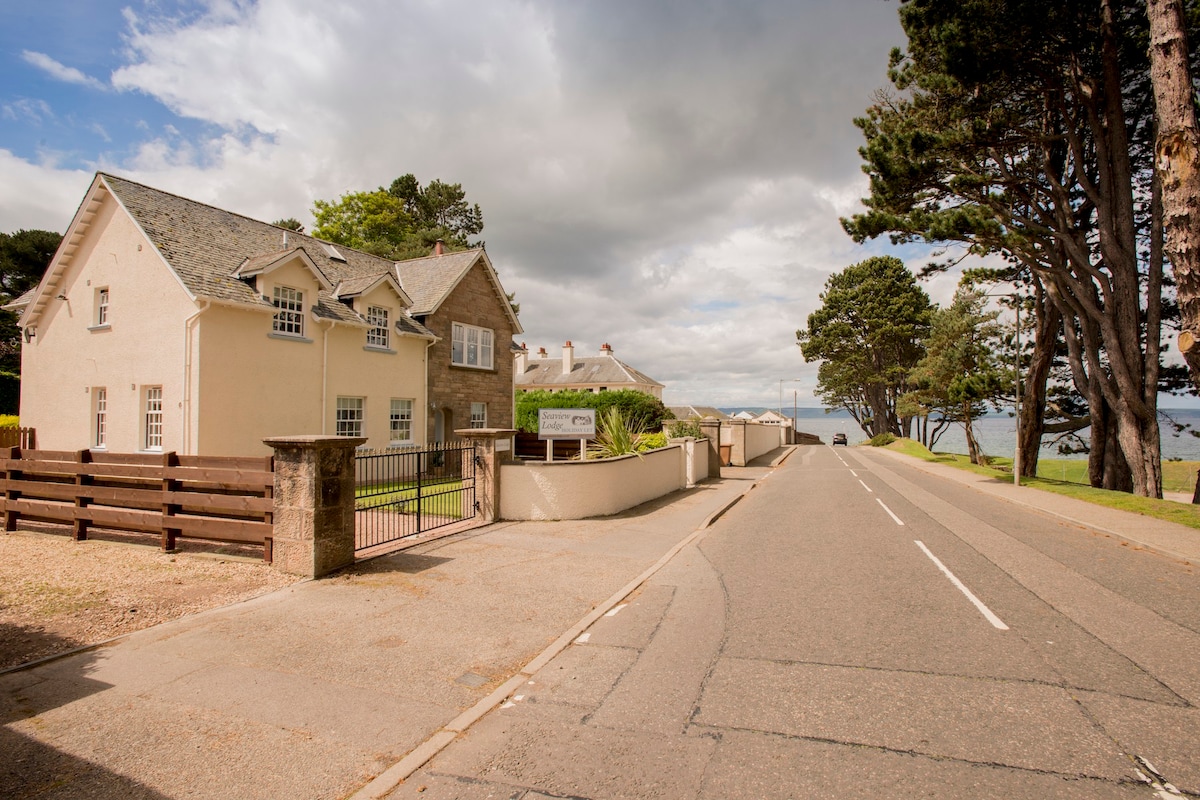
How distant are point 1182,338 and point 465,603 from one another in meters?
15.7

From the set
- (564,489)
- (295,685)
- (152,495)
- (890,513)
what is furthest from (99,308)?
(890,513)

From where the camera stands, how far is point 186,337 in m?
15.7

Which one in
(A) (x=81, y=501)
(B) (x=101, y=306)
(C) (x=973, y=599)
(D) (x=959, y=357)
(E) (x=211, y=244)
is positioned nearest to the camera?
(C) (x=973, y=599)

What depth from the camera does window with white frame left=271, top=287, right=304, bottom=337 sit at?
1791 centimetres

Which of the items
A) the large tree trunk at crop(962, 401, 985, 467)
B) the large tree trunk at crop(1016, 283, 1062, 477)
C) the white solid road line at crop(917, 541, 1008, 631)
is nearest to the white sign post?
the white solid road line at crop(917, 541, 1008, 631)

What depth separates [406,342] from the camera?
2245cm

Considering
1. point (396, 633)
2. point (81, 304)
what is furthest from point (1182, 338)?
point (81, 304)

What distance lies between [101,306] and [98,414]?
3.19 meters

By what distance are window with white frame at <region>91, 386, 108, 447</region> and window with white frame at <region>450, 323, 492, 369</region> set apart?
36.1 ft

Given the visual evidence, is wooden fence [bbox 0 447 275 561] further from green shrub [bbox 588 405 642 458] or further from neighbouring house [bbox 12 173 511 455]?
green shrub [bbox 588 405 642 458]

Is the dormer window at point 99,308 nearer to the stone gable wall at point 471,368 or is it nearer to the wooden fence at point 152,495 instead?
the wooden fence at point 152,495

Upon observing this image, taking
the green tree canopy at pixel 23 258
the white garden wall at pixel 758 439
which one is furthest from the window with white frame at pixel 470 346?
the green tree canopy at pixel 23 258

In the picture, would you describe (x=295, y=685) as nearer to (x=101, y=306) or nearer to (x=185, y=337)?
(x=185, y=337)

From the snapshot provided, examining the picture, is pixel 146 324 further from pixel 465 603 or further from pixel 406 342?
pixel 465 603
